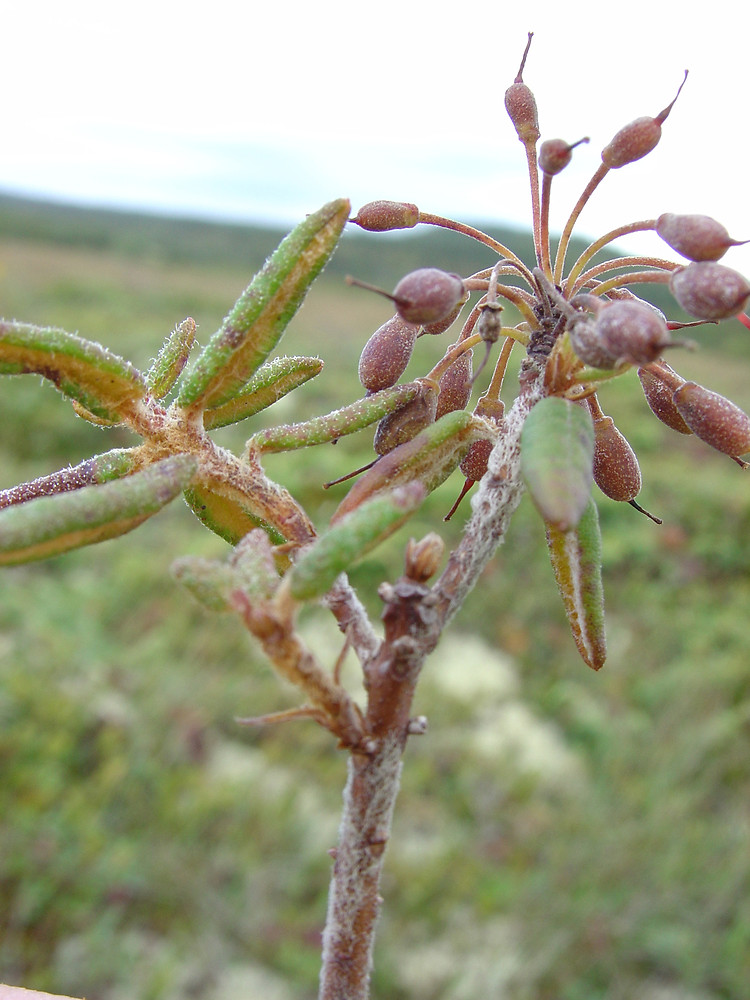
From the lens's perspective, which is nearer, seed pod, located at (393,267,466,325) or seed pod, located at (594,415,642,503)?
seed pod, located at (393,267,466,325)

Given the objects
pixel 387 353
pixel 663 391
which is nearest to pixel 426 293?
pixel 387 353

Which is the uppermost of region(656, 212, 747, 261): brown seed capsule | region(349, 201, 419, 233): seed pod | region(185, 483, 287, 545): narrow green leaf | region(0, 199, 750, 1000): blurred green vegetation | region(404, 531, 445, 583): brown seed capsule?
region(656, 212, 747, 261): brown seed capsule

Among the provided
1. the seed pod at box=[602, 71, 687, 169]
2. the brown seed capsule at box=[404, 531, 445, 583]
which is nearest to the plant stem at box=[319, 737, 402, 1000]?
the brown seed capsule at box=[404, 531, 445, 583]

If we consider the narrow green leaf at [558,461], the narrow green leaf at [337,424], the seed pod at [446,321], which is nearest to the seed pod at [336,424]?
the narrow green leaf at [337,424]

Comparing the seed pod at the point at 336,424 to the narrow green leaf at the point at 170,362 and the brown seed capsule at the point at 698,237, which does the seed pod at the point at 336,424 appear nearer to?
the narrow green leaf at the point at 170,362

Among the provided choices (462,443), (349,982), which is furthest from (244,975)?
(462,443)

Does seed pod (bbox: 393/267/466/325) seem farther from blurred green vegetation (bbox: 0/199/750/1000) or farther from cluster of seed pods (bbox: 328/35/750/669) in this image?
blurred green vegetation (bbox: 0/199/750/1000)

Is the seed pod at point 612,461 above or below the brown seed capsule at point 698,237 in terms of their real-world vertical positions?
below

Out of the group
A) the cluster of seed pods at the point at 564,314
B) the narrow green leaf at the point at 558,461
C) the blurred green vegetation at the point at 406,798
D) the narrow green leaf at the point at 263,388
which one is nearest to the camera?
the narrow green leaf at the point at 558,461
